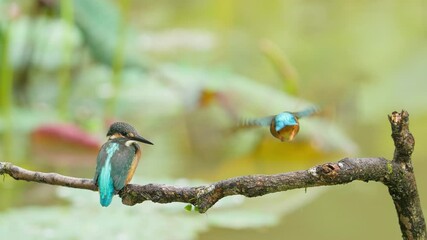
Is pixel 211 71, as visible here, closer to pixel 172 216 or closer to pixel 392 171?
pixel 172 216

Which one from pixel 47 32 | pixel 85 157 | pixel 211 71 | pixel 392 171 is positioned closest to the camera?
pixel 392 171

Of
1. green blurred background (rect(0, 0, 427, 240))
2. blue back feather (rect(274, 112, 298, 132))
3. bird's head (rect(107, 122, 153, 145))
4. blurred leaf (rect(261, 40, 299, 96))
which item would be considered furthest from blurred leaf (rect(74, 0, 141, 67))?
blue back feather (rect(274, 112, 298, 132))

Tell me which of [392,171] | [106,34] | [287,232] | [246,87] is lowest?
[392,171]

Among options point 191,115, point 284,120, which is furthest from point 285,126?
point 191,115

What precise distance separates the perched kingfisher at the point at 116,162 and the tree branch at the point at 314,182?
0.6 inches

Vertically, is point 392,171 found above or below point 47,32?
below

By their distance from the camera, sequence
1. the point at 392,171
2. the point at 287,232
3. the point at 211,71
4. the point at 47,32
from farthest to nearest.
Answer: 1. the point at 47,32
2. the point at 211,71
3. the point at 287,232
4. the point at 392,171

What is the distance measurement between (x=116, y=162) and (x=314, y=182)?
24 centimetres

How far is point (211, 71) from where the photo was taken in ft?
13.4

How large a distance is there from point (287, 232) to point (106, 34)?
1498mm

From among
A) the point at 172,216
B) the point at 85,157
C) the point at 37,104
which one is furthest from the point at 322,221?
the point at 37,104

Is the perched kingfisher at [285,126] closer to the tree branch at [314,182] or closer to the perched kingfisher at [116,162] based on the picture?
the tree branch at [314,182]

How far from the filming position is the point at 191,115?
2.95 m

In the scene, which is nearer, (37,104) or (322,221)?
(322,221)
